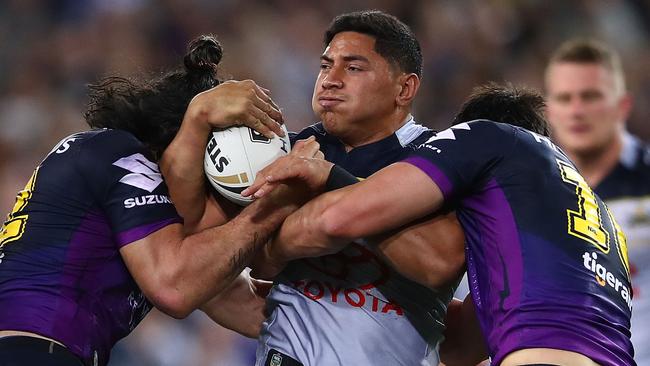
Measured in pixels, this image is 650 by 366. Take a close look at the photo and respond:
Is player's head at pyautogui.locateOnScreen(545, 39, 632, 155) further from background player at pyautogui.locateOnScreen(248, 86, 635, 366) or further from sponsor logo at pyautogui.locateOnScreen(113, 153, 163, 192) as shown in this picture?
sponsor logo at pyautogui.locateOnScreen(113, 153, 163, 192)

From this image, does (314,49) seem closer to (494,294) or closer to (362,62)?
(362,62)

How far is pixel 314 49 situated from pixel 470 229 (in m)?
6.91

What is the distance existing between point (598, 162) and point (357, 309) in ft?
12.6

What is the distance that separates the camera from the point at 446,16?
11.3 m

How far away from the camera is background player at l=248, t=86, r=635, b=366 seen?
12.7 ft

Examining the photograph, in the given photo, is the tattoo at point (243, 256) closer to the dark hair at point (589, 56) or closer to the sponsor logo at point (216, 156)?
the sponsor logo at point (216, 156)

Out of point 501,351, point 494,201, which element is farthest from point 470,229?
point 501,351

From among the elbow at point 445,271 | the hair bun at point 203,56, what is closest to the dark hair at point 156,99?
the hair bun at point 203,56

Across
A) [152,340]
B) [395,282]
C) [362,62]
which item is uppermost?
[362,62]

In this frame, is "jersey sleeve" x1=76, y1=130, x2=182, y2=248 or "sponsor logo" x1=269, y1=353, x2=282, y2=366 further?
"sponsor logo" x1=269, y1=353, x2=282, y2=366

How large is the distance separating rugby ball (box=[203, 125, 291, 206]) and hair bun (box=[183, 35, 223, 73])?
495 mm

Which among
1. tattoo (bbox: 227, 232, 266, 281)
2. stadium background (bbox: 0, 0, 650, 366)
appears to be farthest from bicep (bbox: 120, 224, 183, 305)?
stadium background (bbox: 0, 0, 650, 366)

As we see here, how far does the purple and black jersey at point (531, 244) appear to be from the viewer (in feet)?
12.7

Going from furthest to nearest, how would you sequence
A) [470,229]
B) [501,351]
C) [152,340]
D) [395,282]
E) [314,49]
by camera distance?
[314,49], [152,340], [395,282], [470,229], [501,351]
